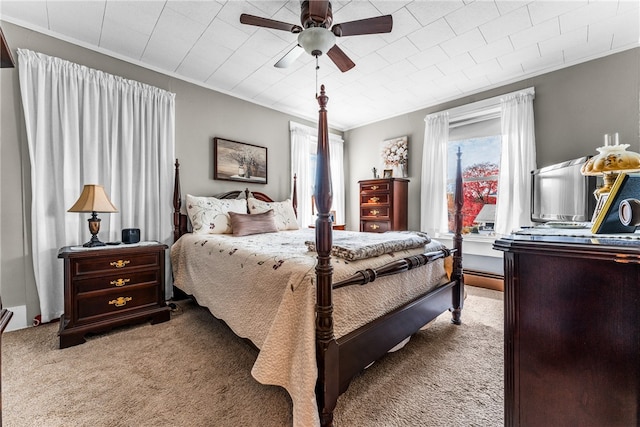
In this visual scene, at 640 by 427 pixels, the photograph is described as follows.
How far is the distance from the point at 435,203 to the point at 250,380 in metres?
3.41

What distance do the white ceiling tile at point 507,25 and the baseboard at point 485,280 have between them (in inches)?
106

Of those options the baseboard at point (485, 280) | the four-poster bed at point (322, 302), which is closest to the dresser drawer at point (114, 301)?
the four-poster bed at point (322, 302)

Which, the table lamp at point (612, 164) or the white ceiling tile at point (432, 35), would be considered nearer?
the table lamp at point (612, 164)

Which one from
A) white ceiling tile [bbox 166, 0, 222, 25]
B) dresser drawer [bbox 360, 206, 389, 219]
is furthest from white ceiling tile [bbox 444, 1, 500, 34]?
dresser drawer [bbox 360, 206, 389, 219]

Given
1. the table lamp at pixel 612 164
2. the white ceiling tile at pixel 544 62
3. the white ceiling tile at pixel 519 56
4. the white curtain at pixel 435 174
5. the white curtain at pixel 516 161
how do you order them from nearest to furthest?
the table lamp at pixel 612 164, the white ceiling tile at pixel 519 56, the white ceiling tile at pixel 544 62, the white curtain at pixel 516 161, the white curtain at pixel 435 174

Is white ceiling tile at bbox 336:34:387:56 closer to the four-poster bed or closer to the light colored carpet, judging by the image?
the four-poster bed

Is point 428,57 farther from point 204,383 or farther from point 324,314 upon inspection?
point 204,383

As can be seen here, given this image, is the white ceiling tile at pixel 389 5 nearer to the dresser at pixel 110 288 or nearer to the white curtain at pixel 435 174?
the white curtain at pixel 435 174

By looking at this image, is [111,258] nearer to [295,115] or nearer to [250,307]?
[250,307]

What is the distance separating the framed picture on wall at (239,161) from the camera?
3561 millimetres

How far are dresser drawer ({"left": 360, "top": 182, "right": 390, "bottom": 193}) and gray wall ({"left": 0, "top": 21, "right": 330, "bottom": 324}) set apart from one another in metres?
1.22

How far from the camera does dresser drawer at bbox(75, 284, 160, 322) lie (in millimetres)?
2117

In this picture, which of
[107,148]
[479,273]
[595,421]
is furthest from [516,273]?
[107,148]

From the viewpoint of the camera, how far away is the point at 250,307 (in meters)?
1.67
